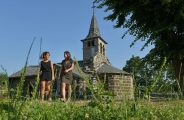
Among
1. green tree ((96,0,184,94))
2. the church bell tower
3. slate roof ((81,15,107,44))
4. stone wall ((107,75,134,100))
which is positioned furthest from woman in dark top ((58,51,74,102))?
slate roof ((81,15,107,44))

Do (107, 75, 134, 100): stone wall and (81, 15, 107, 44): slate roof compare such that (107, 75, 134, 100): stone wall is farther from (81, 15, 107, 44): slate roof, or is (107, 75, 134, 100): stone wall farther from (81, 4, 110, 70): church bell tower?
(81, 15, 107, 44): slate roof

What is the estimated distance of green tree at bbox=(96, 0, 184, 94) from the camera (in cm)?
1897

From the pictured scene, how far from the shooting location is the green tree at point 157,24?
1897 centimetres

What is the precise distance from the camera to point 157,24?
19.1m

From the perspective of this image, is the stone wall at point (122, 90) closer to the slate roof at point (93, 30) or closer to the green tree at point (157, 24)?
the green tree at point (157, 24)

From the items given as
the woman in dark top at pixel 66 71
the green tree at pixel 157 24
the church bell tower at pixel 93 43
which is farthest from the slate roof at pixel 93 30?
the woman in dark top at pixel 66 71

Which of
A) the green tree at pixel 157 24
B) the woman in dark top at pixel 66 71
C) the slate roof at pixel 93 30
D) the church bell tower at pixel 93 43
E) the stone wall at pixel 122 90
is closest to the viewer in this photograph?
the stone wall at pixel 122 90

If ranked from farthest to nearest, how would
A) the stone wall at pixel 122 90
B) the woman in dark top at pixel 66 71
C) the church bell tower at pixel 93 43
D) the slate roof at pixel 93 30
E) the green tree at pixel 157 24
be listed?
1. the slate roof at pixel 93 30
2. the church bell tower at pixel 93 43
3. the green tree at pixel 157 24
4. the woman in dark top at pixel 66 71
5. the stone wall at pixel 122 90

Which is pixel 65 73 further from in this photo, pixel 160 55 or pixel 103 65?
pixel 103 65

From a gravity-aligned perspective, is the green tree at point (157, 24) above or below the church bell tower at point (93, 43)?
below

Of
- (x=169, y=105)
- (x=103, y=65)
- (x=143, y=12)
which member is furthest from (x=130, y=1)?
(x=103, y=65)

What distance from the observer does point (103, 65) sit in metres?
61.1

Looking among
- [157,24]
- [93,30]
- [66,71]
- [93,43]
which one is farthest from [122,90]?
[93,30]

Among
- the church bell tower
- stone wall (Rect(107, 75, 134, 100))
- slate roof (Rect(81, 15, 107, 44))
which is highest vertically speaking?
slate roof (Rect(81, 15, 107, 44))
